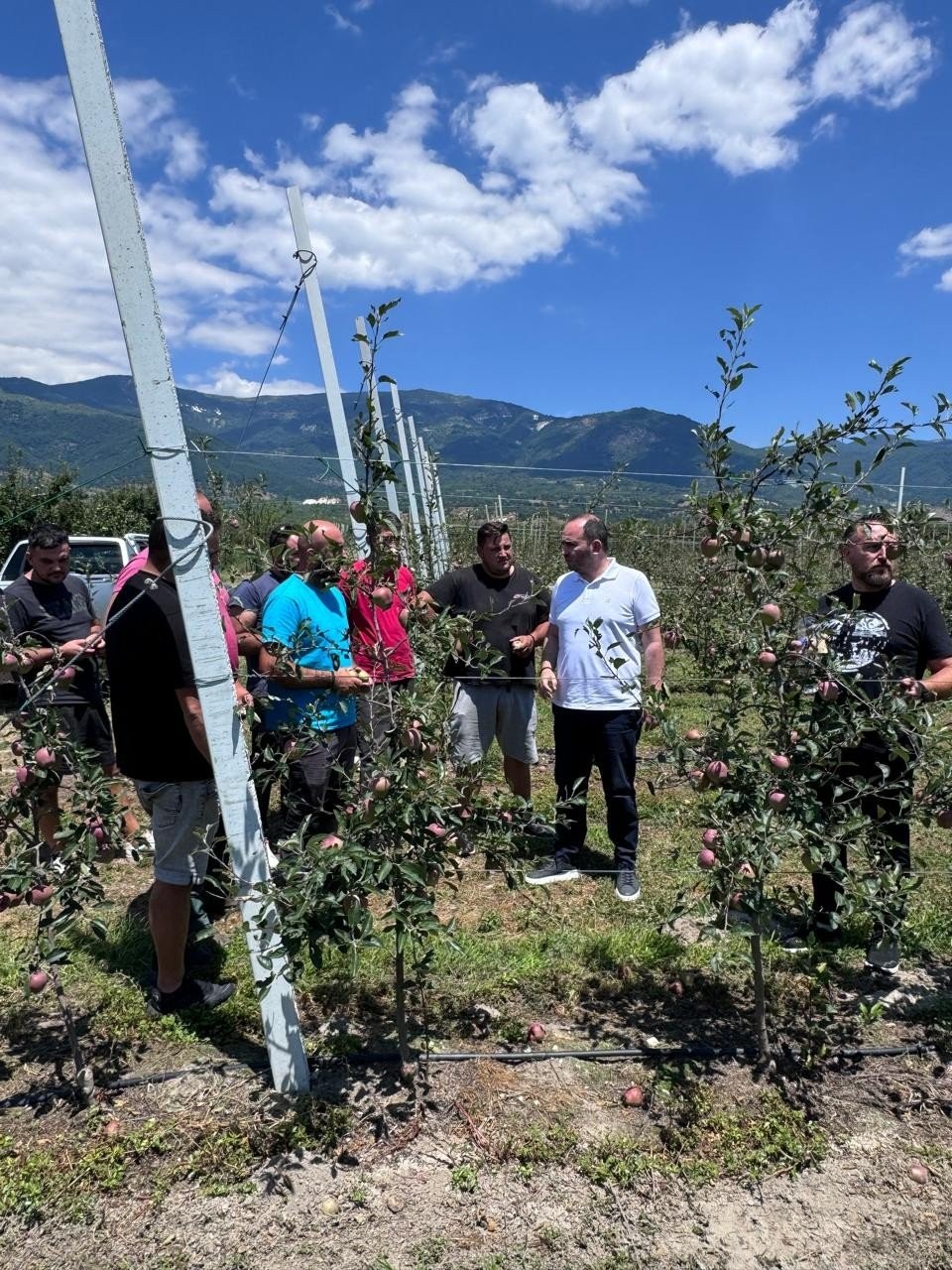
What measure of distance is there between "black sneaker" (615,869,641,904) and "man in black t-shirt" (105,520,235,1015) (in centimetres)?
191

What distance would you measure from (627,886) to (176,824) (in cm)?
206

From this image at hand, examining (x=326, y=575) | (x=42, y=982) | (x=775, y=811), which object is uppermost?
(x=326, y=575)

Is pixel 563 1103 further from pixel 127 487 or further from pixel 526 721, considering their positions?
pixel 127 487

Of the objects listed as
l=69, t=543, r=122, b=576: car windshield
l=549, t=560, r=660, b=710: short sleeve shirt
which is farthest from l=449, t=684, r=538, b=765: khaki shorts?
l=69, t=543, r=122, b=576: car windshield

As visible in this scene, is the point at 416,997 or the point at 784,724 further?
the point at 416,997

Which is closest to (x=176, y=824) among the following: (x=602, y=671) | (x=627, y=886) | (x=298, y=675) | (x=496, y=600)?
(x=298, y=675)

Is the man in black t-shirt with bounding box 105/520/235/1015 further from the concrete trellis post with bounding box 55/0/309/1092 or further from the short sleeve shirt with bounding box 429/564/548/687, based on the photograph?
the short sleeve shirt with bounding box 429/564/548/687

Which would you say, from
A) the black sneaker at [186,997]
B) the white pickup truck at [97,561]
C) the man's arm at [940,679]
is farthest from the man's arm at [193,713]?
the white pickup truck at [97,561]

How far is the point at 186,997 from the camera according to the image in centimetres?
273

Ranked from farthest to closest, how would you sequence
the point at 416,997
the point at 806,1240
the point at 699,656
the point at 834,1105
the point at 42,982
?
the point at 416,997, the point at 699,656, the point at 834,1105, the point at 42,982, the point at 806,1240

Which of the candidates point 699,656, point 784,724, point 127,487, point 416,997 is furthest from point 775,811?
point 127,487

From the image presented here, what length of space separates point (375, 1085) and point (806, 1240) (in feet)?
3.98

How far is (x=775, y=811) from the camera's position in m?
2.29

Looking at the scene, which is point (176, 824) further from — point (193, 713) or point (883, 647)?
point (883, 647)
